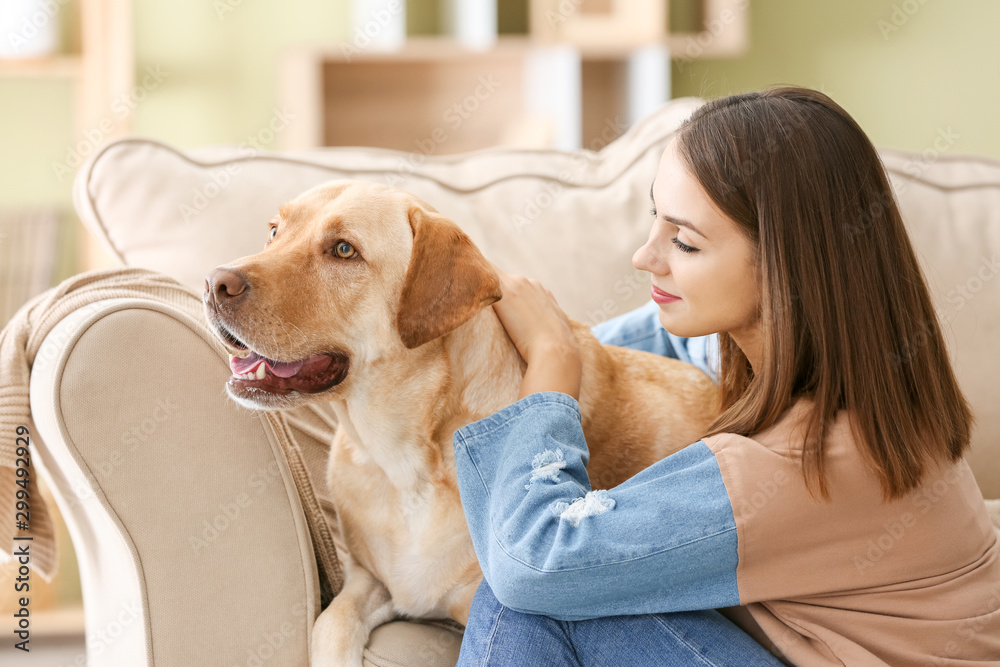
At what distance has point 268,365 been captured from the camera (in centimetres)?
119

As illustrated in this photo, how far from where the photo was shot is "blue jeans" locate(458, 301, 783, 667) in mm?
1050

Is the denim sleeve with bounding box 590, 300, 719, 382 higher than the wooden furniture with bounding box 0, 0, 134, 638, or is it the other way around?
the wooden furniture with bounding box 0, 0, 134, 638

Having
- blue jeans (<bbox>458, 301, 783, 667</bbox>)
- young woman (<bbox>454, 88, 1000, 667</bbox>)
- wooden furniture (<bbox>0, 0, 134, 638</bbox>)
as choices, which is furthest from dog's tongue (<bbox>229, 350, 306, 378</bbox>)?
wooden furniture (<bbox>0, 0, 134, 638</bbox>)

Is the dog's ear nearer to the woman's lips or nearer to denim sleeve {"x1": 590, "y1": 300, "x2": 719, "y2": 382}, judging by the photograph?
the woman's lips

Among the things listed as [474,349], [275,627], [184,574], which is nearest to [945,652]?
[474,349]

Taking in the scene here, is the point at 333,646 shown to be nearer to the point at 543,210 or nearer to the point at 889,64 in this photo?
the point at 543,210

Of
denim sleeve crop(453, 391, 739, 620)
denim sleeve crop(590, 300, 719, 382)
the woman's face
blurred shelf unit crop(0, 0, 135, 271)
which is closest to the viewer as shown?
denim sleeve crop(453, 391, 739, 620)

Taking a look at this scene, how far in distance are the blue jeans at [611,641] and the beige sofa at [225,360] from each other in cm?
19

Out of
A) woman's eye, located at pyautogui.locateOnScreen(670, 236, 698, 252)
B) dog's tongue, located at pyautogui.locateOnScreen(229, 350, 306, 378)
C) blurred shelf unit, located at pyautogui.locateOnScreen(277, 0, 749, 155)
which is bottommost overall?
dog's tongue, located at pyautogui.locateOnScreen(229, 350, 306, 378)

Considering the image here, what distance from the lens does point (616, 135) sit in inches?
153

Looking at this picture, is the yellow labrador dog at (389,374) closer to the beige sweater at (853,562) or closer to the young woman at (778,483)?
the young woman at (778,483)

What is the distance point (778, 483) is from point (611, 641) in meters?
0.30

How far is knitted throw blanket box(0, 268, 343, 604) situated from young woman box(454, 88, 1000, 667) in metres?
0.29

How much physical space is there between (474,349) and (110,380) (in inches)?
19.8
